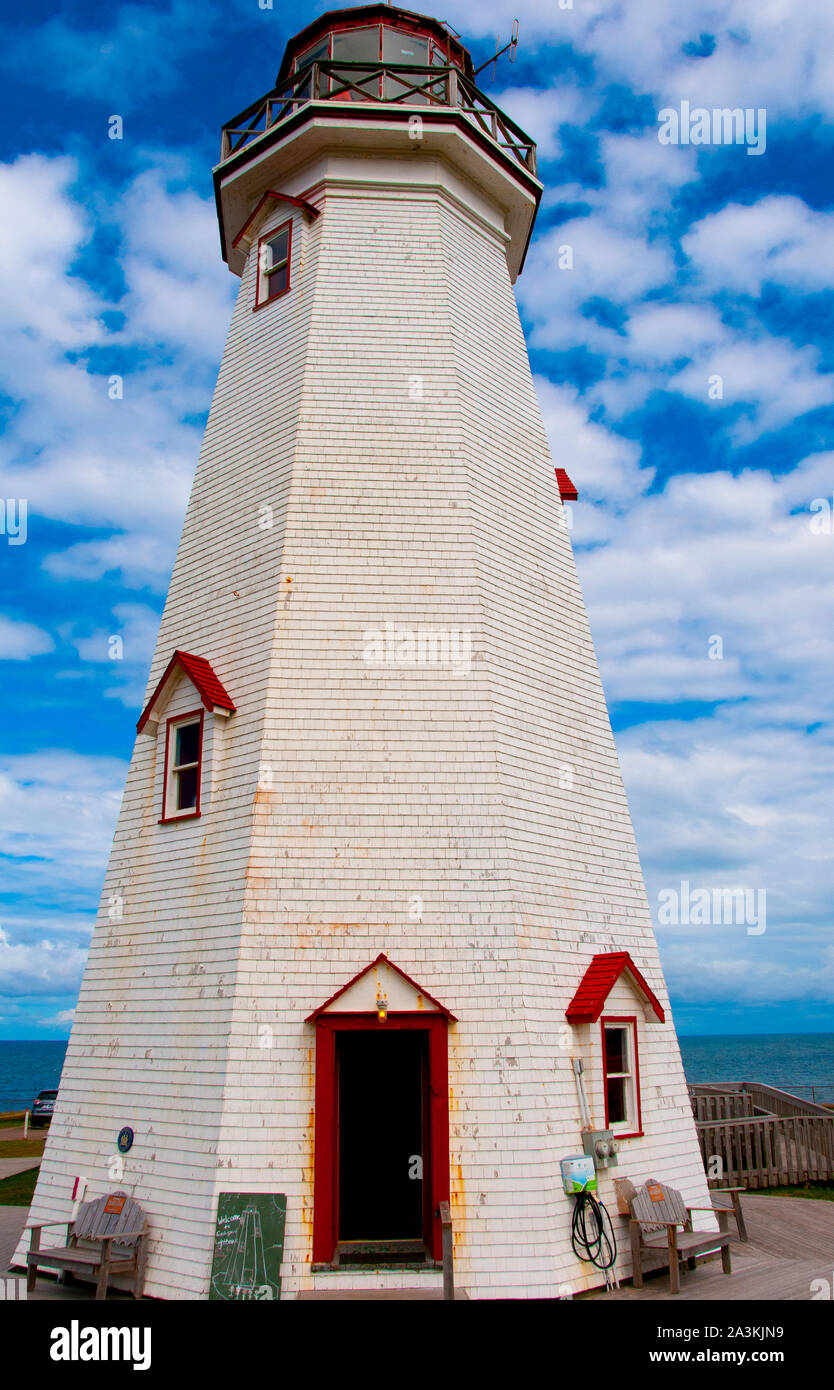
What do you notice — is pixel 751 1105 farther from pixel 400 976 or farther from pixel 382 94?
pixel 382 94

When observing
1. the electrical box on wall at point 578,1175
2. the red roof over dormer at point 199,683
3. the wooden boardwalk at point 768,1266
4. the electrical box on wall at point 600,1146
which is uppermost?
the red roof over dormer at point 199,683

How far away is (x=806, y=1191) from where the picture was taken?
13836 millimetres

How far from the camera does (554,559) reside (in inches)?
473

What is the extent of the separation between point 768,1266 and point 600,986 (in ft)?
11.1

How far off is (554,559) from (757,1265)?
26.5ft

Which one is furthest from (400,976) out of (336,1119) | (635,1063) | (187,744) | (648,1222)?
(187,744)

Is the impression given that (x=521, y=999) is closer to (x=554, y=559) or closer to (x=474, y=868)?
(x=474, y=868)

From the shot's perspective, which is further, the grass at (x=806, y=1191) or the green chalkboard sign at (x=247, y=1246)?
the grass at (x=806, y=1191)

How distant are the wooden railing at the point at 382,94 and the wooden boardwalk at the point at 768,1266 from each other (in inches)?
542

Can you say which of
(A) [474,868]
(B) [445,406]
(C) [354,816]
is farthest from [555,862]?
(B) [445,406]

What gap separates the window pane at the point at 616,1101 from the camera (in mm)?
9844

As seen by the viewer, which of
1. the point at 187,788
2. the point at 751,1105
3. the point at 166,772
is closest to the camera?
the point at 187,788

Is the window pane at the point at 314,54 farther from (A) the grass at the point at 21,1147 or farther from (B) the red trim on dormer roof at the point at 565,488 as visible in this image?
(A) the grass at the point at 21,1147

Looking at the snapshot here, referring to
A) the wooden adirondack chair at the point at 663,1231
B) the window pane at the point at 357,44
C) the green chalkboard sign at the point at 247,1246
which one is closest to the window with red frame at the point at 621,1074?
the wooden adirondack chair at the point at 663,1231
